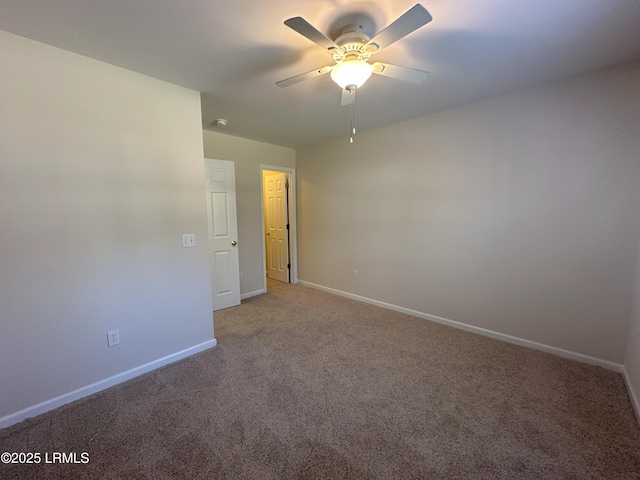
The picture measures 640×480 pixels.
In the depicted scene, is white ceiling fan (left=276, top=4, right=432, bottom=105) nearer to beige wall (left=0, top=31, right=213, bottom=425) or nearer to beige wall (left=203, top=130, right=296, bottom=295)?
beige wall (left=0, top=31, right=213, bottom=425)

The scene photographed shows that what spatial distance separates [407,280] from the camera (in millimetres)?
3490

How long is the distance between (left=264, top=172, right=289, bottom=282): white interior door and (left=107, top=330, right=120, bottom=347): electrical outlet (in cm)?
306

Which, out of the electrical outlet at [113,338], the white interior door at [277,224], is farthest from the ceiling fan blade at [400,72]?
the white interior door at [277,224]

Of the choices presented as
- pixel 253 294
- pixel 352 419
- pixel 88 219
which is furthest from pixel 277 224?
pixel 352 419

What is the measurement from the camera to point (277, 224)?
5.02 m

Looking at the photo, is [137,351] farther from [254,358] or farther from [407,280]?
[407,280]

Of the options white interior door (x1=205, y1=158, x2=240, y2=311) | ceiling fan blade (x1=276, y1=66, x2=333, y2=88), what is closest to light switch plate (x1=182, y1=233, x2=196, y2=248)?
white interior door (x1=205, y1=158, x2=240, y2=311)

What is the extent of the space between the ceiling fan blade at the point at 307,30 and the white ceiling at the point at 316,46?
7.5 inches

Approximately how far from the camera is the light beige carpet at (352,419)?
4.72ft

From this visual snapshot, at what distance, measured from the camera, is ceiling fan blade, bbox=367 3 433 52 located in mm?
1158

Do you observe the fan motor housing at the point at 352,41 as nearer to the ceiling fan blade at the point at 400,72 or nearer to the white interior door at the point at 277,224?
the ceiling fan blade at the point at 400,72

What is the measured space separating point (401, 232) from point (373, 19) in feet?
7.84

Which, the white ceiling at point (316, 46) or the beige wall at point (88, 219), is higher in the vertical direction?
the white ceiling at point (316, 46)

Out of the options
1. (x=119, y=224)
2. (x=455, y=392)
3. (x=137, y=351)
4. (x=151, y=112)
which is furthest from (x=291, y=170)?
(x=455, y=392)
